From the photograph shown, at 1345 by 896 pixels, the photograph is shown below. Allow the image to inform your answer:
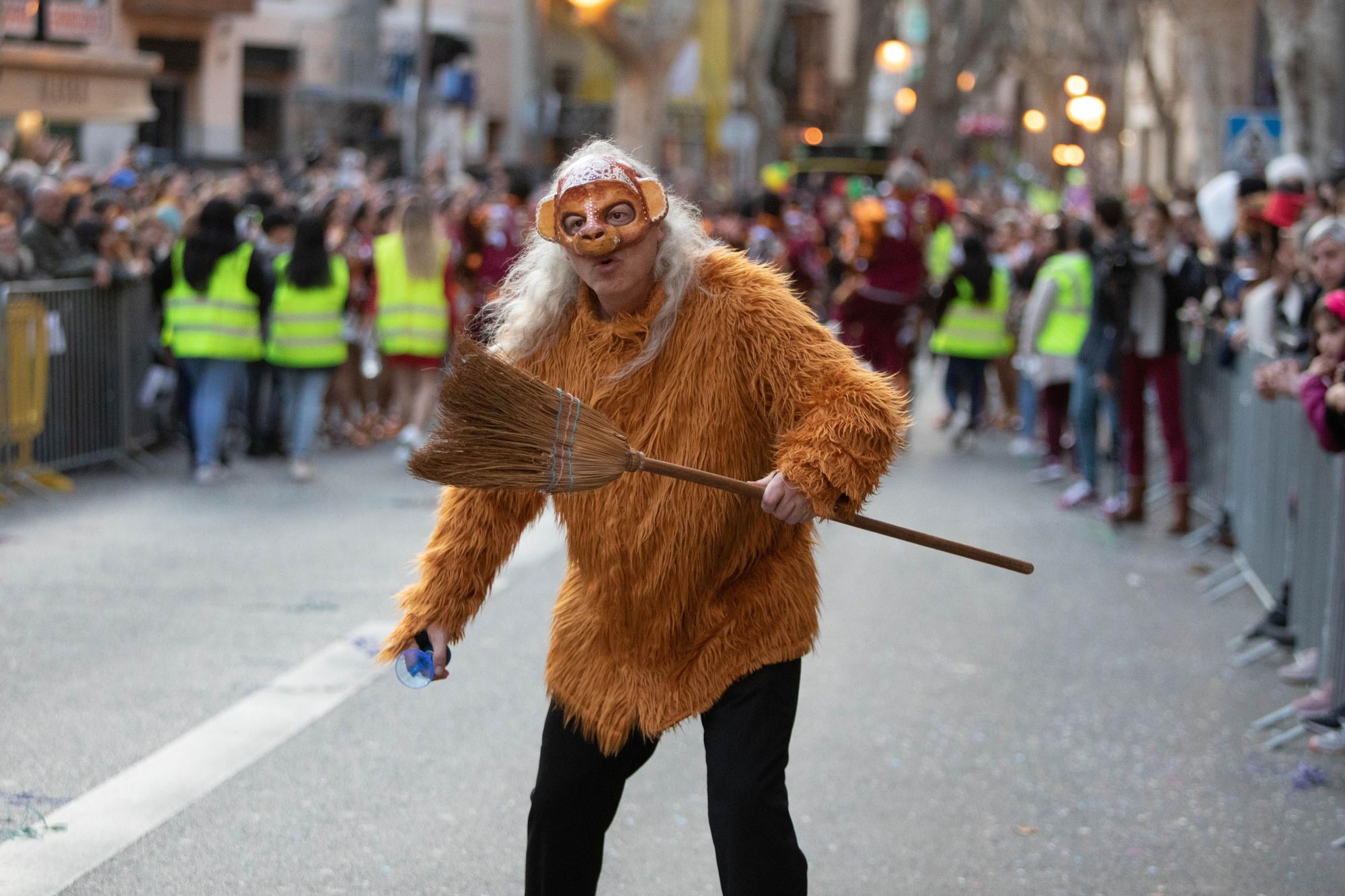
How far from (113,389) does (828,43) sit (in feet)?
205

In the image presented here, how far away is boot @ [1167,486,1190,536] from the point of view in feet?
36.8

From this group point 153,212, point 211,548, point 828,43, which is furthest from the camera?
point 828,43

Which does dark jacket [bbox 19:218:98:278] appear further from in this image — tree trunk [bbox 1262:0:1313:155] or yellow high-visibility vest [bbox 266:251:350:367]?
tree trunk [bbox 1262:0:1313:155]

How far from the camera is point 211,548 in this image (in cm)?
985

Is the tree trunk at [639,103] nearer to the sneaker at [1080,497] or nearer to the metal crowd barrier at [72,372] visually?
the metal crowd barrier at [72,372]

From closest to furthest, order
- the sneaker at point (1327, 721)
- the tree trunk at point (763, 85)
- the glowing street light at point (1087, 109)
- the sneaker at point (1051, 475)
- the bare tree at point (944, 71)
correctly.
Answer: the sneaker at point (1327, 721), the sneaker at point (1051, 475), the glowing street light at point (1087, 109), the tree trunk at point (763, 85), the bare tree at point (944, 71)

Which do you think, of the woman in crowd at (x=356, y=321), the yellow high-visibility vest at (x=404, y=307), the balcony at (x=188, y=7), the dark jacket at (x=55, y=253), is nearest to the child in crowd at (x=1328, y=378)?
the yellow high-visibility vest at (x=404, y=307)

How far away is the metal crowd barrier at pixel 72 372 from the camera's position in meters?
11.0

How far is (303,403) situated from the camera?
41.1ft

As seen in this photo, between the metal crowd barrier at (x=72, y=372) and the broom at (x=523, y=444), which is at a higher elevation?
the broom at (x=523, y=444)

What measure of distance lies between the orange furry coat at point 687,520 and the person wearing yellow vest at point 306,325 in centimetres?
871

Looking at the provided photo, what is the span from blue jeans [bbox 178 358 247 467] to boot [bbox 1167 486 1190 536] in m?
6.03

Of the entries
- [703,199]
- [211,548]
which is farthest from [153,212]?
[703,199]

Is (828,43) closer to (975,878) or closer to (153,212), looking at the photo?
(153,212)
